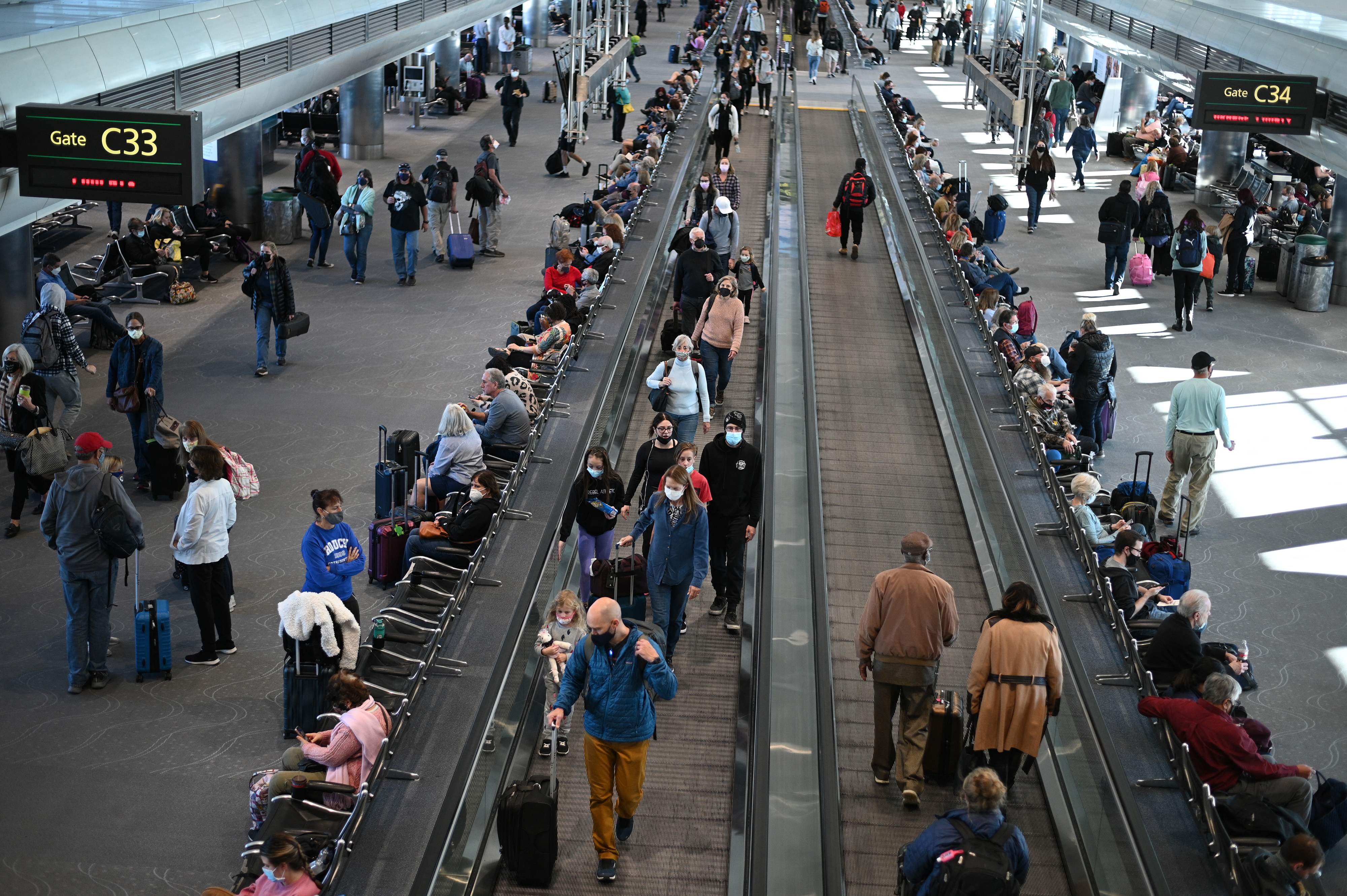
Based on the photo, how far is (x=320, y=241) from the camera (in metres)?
21.8

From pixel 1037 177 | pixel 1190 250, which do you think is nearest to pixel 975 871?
pixel 1190 250

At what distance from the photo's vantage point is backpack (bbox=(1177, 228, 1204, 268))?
1889 cm

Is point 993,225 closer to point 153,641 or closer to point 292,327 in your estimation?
point 292,327

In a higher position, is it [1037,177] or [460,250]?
[1037,177]

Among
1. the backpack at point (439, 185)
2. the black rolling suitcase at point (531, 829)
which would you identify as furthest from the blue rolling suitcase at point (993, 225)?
the black rolling suitcase at point (531, 829)

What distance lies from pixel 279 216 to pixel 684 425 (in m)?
13.6

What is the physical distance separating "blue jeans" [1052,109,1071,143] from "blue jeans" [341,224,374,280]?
19528mm

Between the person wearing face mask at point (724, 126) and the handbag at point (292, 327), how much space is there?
9.46 meters

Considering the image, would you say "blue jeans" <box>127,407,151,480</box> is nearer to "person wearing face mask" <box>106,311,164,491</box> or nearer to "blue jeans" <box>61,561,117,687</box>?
"person wearing face mask" <box>106,311,164,491</box>

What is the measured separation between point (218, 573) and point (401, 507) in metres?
2.57

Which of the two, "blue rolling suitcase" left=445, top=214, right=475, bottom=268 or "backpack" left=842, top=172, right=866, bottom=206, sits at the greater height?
"backpack" left=842, top=172, right=866, bottom=206

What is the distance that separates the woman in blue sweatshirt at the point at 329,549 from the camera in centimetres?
934

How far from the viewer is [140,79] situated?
13.5 metres

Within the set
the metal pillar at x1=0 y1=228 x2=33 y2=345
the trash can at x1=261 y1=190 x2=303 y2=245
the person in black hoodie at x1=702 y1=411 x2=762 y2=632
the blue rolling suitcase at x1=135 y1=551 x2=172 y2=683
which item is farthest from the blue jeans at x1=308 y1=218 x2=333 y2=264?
the person in black hoodie at x1=702 y1=411 x2=762 y2=632
